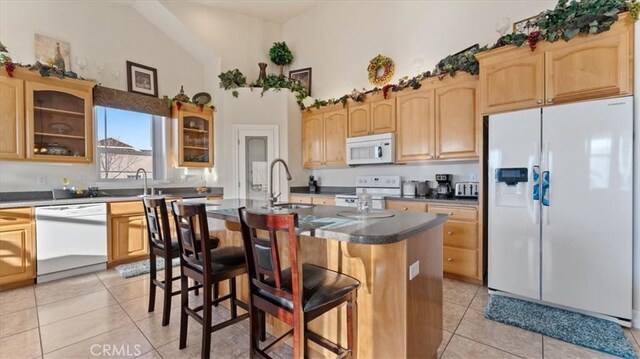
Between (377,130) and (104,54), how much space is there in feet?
13.7

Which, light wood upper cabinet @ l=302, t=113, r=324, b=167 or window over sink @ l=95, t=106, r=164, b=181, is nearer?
window over sink @ l=95, t=106, r=164, b=181

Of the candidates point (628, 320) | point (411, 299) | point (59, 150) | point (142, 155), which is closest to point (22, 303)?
point (59, 150)

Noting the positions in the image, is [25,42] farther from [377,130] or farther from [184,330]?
[377,130]

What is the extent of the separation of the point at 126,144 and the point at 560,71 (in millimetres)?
5500

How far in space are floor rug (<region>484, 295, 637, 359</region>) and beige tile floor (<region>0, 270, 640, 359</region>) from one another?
3.0 inches

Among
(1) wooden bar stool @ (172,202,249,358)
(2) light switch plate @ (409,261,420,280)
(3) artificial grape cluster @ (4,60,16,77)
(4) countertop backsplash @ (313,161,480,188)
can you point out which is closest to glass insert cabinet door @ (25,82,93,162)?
(3) artificial grape cluster @ (4,60,16,77)

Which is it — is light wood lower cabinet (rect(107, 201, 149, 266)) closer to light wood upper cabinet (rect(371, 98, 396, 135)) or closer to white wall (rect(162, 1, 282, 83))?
white wall (rect(162, 1, 282, 83))

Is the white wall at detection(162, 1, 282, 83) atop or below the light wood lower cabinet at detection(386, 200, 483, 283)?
atop

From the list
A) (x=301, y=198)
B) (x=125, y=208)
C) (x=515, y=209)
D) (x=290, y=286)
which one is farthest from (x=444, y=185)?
(x=125, y=208)

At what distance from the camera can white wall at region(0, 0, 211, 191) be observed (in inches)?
141

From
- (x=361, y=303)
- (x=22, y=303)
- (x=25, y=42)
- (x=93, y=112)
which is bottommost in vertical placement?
(x=22, y=303)

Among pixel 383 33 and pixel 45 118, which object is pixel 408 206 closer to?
pixel 383 33

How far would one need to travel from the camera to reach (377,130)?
165 inches

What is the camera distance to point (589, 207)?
2.35 metres
